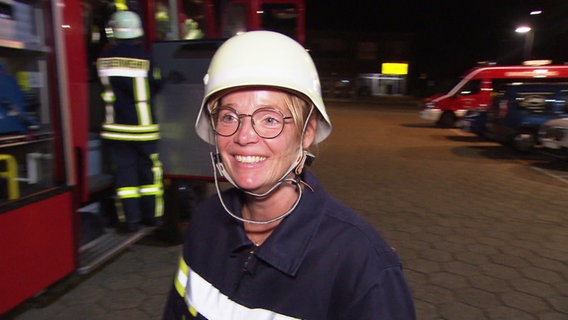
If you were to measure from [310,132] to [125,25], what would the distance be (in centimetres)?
334

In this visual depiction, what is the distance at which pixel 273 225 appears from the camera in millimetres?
1496

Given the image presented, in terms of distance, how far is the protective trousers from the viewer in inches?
175

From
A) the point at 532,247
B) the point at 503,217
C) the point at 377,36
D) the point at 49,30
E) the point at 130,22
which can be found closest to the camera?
the point at 49,30

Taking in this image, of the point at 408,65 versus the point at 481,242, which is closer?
the point at 481,242

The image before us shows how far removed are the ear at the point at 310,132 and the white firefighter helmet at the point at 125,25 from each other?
3.28 metres

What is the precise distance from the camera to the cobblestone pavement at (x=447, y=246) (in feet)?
11.6

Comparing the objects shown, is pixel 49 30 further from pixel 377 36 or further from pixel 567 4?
pixel 377 36

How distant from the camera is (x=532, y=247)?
4.83 meters

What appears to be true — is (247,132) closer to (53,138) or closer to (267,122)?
(267,122)

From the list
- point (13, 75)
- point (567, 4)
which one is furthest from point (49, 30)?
point (567, 4)

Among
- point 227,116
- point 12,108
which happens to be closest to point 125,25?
point 12,108

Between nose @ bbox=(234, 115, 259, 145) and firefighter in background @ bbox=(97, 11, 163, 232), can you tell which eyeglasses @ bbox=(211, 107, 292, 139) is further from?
firefighter in background @ bbox=(97, 11, 163, 232)

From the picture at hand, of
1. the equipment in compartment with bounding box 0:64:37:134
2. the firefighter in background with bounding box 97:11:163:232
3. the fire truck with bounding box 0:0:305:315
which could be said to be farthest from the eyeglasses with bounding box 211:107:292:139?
the firefighter in background with bounding box 97:11:163:232

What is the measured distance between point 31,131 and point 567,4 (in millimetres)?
29593
